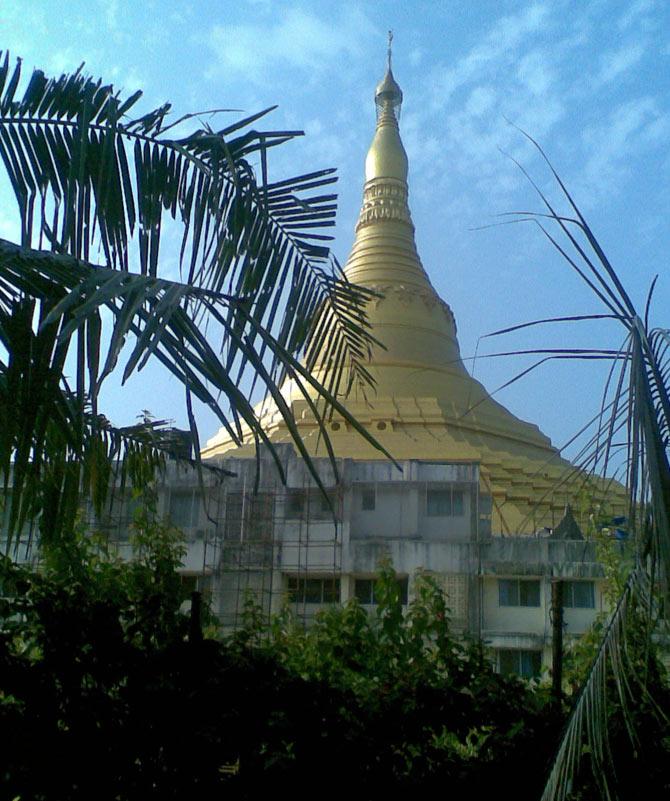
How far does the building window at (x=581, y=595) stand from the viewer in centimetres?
1683

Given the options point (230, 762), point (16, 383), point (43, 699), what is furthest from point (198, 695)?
point (16, 383)

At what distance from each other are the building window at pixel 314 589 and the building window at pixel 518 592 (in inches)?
115

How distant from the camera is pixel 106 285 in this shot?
2.32 metres

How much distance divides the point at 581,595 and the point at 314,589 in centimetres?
490

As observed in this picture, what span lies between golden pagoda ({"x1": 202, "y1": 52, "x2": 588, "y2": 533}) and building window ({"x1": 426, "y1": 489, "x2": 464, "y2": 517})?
1.91 m

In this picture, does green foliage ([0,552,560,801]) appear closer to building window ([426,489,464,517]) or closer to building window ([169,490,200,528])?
building window ([169,490,200,528])

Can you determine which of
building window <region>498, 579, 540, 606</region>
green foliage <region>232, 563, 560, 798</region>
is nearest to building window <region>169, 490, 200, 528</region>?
building window <region>498, 579, 540, 606</region>

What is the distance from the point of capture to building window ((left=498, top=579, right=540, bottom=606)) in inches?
696

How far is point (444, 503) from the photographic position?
18781mm

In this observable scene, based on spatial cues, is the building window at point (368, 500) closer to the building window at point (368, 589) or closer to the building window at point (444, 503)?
the building window at point (444, 503)

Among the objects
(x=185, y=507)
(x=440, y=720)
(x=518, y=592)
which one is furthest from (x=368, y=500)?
(x=440, y=720)

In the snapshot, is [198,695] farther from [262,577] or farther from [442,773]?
[262,577]

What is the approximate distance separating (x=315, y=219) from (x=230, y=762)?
7.38 feet

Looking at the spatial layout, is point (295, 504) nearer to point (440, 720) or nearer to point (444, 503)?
point (444, 503)
